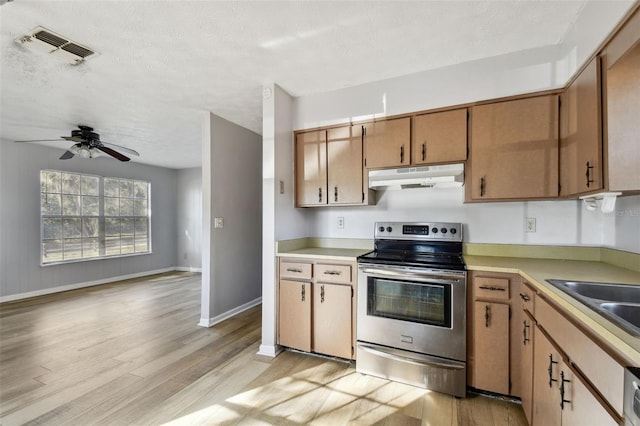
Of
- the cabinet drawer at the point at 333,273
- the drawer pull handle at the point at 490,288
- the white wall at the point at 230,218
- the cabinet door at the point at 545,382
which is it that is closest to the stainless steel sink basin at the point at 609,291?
the cabinet door at the point at 545,382

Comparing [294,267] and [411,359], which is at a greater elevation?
[294,267]

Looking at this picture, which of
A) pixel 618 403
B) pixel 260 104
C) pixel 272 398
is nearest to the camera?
pixel 618 403

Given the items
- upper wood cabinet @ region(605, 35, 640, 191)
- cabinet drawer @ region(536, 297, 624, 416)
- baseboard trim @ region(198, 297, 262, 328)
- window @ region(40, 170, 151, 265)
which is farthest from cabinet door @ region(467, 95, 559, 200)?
window @ region(40, 170, 151, 265)

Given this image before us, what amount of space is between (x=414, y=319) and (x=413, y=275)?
34cm

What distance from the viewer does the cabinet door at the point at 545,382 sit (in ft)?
3.92

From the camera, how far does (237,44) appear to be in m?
2.05

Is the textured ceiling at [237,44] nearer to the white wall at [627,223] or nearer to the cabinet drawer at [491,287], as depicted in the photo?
the white wall at [627,223]

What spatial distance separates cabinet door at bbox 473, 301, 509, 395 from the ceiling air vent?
3459 millimetres

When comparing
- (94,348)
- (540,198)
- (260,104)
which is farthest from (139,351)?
(540,198)

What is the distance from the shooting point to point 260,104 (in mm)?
3141

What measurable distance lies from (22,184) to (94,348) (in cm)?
359

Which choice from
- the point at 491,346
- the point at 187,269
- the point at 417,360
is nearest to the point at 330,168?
the point at 417,360

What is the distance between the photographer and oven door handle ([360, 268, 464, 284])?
6.40ft

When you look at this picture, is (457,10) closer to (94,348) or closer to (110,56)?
(110,56)
